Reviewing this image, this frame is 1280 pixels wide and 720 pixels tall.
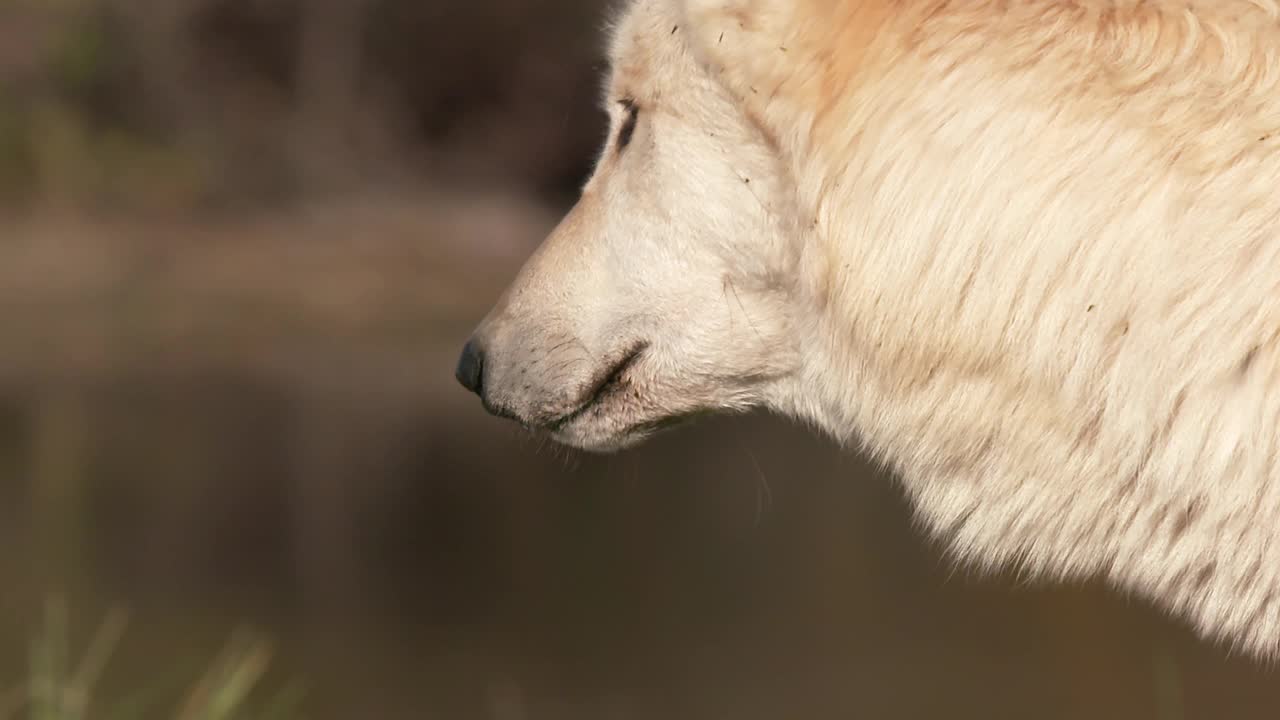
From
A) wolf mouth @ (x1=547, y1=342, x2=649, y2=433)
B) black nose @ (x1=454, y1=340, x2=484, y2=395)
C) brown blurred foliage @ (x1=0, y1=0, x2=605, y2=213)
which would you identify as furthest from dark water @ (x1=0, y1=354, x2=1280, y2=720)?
brown blurred foliage @ (x1=0, y1=0, x2=605, y2=213)

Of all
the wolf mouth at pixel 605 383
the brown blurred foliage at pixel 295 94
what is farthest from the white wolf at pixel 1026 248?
the brown blurred foliage at pixel 295 94

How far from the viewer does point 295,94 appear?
17.6 meters

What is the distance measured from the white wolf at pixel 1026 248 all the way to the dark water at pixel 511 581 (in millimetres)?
3769

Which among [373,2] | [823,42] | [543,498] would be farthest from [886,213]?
[373,2]

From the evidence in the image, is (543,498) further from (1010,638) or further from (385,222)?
(385,222)

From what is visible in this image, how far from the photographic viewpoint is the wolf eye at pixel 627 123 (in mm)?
2764

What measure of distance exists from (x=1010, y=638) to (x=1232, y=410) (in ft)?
24.9

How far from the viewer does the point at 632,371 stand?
2844 mm

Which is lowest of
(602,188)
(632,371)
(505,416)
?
(505,416)

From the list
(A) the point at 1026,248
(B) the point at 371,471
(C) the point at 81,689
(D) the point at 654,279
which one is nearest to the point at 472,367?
(D) the point at 654,279

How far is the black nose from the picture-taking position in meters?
3.05

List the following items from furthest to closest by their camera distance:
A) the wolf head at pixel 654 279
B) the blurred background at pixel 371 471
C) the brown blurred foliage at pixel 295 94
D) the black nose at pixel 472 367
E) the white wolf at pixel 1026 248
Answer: the brown blurred foliage at pixel 295 94
the blurred background at pixel 371 471
the black nose at pixel 472 367
the wolf head at pixel 654 279
the white wolf at pixel 1026 248

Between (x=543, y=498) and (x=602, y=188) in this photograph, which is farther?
(x=543, y=498)

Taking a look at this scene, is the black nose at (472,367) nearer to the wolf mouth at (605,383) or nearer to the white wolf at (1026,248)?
the wolf mouth at (605,383)
